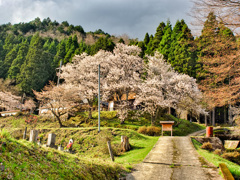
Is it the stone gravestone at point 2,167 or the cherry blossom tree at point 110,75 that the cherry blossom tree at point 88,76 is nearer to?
the cherry blossom tree at point 110,75

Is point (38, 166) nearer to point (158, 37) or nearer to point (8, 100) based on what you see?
point (8, 100)

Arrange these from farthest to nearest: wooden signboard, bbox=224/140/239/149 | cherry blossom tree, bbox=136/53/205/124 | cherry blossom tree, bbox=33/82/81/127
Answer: cherry blossom tree, bbox=33/82/81/127 → cherry blossom tree, bbox=136/53/205/124 → wooden signboard, bbox=224/140/239/149

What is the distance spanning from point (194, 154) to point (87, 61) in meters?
25.3

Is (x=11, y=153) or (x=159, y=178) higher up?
(x=11, y=153)

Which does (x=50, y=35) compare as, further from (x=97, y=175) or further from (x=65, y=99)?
(x=97, y=175)

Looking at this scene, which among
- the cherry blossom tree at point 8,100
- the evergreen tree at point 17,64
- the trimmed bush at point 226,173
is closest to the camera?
the trimmed bush at point 226,173

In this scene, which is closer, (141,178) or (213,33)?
(141,178)

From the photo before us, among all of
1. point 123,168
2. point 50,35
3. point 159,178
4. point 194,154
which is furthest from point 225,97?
point 50,35

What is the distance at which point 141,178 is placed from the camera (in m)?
6.63

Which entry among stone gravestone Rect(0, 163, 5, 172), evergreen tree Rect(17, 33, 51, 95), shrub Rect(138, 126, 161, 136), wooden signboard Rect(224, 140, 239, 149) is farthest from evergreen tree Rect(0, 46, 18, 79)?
stone gravestone Rect(0, 163, 5, 172)

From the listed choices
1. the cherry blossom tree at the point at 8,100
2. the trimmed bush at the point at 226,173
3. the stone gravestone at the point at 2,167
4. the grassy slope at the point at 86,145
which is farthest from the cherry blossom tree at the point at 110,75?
the stone gravestone at the point at 2,167

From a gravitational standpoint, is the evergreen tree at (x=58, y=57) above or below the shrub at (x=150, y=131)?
above

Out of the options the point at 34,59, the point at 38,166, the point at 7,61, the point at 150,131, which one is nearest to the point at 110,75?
the point at 150,131

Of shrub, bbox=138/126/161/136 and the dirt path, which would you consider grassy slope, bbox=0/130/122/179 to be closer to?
the dirt path
